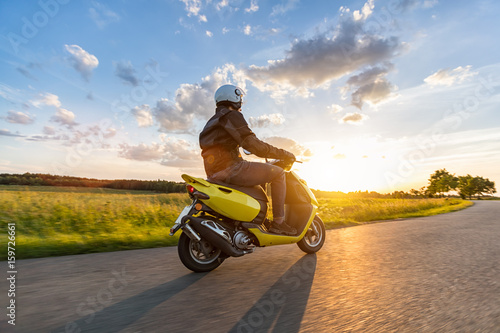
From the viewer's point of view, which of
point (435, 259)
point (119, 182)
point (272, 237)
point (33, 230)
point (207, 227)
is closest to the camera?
point (207, 227)

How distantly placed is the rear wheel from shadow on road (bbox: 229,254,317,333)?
836 millimetres

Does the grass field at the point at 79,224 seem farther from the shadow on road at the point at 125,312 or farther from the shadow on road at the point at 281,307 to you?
the shadow on road at the point at 281,307

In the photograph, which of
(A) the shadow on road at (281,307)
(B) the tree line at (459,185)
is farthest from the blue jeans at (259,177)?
(B) the tree line at (459,185)

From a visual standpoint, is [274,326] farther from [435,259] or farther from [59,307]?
[435,259]

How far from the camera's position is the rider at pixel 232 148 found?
384 cm

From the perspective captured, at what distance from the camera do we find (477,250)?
502 cm

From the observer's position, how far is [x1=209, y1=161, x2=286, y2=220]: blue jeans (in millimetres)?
3900

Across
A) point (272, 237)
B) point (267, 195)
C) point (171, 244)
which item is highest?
point (267, 195)

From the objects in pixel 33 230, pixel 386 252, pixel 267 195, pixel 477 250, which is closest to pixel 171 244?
pixel 267 195

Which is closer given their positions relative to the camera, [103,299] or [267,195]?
[103,299]

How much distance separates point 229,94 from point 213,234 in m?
1.81

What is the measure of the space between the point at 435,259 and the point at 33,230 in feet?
25.0

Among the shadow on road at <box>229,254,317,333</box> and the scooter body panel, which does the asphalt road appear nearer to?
the shadow on road at <box>229,254,317,333</box>
